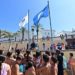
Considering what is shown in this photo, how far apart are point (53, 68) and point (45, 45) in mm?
27956

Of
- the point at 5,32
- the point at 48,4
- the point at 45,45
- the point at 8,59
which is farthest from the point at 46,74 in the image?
the point at 5,32

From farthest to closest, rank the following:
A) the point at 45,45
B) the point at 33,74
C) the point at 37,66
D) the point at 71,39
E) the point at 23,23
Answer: the point at 71,39, the point at 45,45, the point at 23,23, the point at 37,66, the point at 33,74

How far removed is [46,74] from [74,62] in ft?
13.5

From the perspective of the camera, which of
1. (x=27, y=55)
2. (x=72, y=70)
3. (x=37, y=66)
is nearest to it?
(x=37, y=66)

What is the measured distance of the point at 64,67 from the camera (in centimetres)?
1346

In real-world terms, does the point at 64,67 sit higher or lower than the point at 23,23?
lower

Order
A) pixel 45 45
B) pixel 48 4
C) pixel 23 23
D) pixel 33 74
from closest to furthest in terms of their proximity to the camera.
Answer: pixel 33 74, pixel 48 4, pixel 23 23, pixel 45 45

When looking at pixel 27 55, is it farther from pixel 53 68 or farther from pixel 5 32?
pixel 5 32

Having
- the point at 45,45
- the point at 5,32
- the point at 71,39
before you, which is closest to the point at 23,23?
the point at 45,45

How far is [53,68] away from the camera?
34.5 ft

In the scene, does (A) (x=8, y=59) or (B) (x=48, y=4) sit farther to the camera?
(B) (x=48, y=4)

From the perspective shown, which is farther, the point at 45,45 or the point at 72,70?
the point at 45,45

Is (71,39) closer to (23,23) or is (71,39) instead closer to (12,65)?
(23,23)

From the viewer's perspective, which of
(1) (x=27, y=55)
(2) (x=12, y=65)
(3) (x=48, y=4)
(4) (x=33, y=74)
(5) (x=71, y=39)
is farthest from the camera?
(5) (x=71, y=39)
